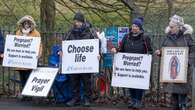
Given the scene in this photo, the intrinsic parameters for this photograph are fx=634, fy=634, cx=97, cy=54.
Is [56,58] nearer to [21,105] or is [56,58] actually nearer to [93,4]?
[21,105]

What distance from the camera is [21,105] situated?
45.8 feet

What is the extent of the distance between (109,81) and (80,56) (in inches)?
43.5

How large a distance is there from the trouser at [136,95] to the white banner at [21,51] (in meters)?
2.26

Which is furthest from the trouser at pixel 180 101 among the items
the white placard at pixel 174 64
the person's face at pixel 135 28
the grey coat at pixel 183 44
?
the person's face at pixel 135 28

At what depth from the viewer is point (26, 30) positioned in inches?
559

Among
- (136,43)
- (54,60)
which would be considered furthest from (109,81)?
(136,43)

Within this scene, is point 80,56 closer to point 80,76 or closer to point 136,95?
point 80,76

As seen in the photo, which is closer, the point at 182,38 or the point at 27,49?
the point at 182,38

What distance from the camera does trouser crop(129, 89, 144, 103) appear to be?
1376cm

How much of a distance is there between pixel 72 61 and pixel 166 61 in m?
2.09

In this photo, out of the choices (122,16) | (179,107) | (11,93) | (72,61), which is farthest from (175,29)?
(122,16)

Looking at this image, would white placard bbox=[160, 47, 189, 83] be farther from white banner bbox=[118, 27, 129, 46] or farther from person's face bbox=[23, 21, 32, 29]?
person's face bbox=[23, 21, 32, 29]

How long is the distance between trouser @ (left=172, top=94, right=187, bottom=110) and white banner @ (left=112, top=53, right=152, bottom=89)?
2.42 ft

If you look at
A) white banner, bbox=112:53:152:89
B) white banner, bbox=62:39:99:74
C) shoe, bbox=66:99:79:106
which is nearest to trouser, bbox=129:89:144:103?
white banner, bbox=112:53:152:89
